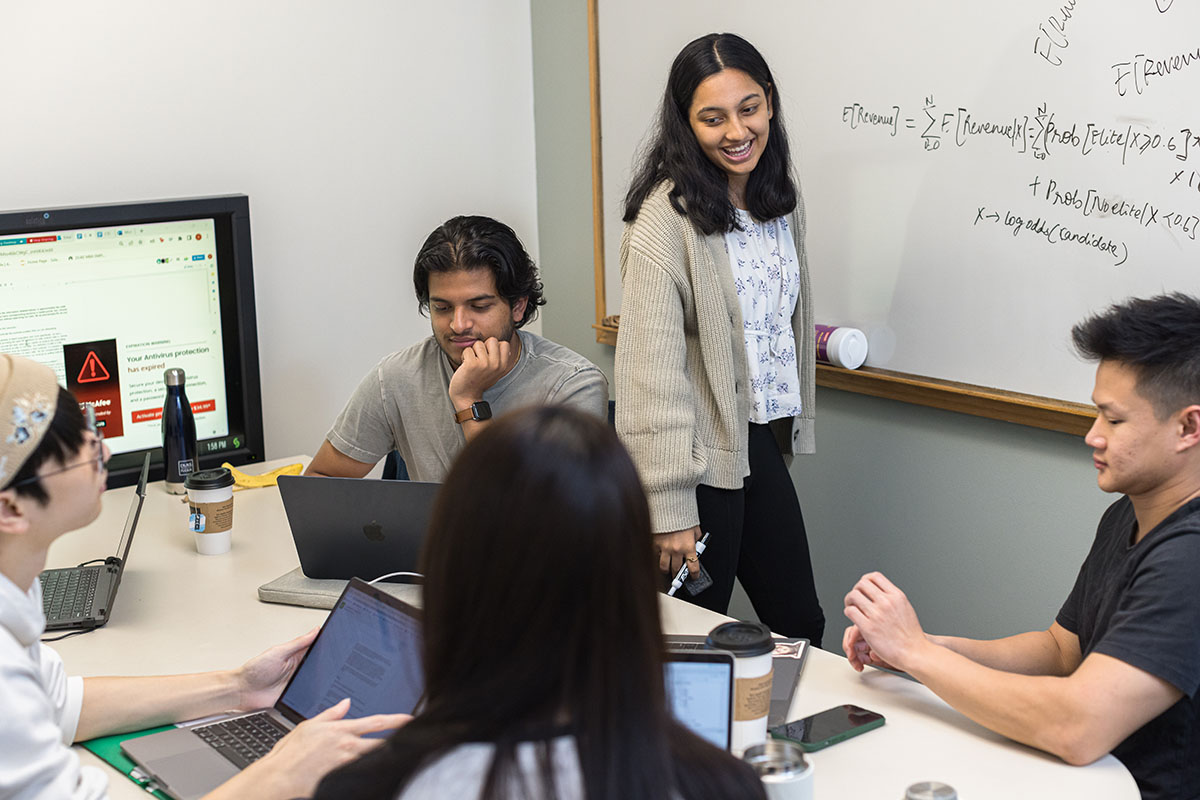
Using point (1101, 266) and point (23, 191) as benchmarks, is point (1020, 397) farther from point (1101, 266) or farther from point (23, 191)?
point (23, 191)

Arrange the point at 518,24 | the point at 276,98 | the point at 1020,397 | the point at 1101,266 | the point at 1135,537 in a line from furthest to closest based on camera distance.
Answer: the point at 518,24 → the point at 276,98 → the point at 1020,397 → the point at 1101,266 → the point at 1135,537

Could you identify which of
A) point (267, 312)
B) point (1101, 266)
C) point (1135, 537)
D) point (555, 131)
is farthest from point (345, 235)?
point (1135, 537)

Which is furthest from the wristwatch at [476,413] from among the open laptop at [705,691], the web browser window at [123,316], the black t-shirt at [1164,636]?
the black t-shirt at [1164,636]

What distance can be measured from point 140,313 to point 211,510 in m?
0.62

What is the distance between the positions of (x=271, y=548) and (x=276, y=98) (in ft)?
4.08

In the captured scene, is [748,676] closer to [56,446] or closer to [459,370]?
[56,446]

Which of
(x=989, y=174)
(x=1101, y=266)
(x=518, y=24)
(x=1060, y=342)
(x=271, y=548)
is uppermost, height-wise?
(x=518, y=24)

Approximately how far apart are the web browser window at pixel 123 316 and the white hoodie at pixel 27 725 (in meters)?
1.29

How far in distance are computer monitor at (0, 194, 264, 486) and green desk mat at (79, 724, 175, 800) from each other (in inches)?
44.9

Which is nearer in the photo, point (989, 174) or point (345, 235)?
point (989, 174)

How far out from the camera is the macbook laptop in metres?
1.44

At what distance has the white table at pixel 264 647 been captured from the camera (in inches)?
50.8

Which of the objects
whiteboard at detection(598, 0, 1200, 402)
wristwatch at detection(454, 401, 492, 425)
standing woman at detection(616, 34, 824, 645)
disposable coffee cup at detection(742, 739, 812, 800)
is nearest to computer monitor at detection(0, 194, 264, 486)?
wristwatch at detection(454, 401, 492, 425)

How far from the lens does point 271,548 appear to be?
2.12 meters
